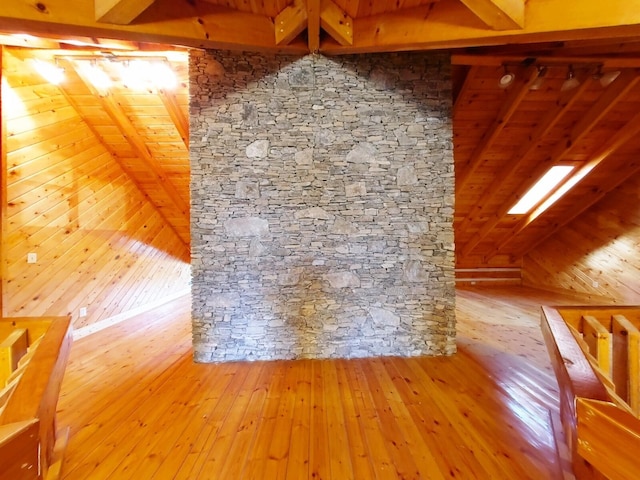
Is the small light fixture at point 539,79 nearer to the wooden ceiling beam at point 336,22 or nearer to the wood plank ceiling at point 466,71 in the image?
the wood plank ceiling at point 466,71

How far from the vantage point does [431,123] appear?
9.00 feet

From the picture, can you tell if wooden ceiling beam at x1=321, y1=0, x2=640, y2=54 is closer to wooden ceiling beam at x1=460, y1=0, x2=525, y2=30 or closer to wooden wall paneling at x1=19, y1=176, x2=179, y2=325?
wooden ceiling beam at x1=460, y1=0, x2=525, y2=30

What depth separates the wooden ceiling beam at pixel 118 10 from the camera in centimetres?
176

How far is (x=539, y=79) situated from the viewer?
3041 mm

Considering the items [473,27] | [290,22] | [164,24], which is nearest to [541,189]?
[473,27]

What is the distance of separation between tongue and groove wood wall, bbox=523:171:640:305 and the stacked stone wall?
4.38 metres

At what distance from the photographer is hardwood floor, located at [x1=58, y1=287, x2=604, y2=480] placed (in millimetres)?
1505

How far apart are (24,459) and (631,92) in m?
5.57

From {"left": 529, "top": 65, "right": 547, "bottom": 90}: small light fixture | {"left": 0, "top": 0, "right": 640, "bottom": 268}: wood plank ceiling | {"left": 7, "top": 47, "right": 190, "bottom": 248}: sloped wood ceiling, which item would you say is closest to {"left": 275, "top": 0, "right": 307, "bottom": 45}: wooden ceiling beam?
{"left": 0, "top": 0, "right": 640, "bottom": 268}: wood plank ceiling

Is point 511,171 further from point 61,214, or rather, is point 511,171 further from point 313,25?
point 61,214

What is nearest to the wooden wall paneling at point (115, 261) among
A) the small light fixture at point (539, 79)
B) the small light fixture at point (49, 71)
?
the small light fixture at point (49, 71)

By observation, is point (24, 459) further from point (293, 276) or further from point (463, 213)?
point (463, 213)

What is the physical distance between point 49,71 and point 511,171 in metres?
5.74

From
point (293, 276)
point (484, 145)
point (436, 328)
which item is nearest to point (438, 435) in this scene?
point (436, 328)
